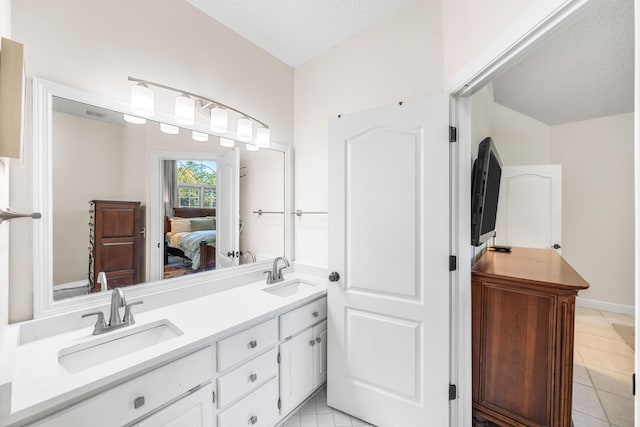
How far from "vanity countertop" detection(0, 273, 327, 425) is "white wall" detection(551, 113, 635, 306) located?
13.5 feet

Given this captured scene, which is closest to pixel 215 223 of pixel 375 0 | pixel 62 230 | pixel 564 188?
A: pixel 62 230

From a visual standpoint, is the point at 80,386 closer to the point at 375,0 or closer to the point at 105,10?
the point at 105,10

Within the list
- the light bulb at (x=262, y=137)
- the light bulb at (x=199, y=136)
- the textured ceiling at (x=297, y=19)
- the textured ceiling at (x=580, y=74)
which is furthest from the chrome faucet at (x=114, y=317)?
the textured ceiling at (x=580, y=74)

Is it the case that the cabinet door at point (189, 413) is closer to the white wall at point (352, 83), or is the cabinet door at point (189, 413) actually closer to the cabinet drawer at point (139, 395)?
the cabinet drawer at point (139, 395)

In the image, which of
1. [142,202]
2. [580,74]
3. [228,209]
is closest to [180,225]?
[142,202]

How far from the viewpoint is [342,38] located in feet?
6.93

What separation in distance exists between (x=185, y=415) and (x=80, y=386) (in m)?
0.44

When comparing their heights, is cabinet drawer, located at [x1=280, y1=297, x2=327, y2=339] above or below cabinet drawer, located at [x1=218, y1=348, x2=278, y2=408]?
above

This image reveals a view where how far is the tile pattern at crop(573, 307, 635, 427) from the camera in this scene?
1737 millimetres

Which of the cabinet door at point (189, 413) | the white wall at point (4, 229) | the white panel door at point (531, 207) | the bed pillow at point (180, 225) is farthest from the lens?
the white panel door at point (531, 207)

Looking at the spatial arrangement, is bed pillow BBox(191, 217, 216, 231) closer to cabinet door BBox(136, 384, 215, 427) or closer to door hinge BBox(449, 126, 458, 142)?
cabinet door BBox(136, 384, 215, 427)

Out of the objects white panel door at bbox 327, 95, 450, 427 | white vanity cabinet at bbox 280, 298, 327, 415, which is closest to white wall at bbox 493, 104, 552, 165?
white panel door at bbox 327, 95, 450, 427

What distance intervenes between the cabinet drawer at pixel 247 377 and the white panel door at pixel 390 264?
1.60 feet

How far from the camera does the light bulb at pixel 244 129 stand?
1.93m
